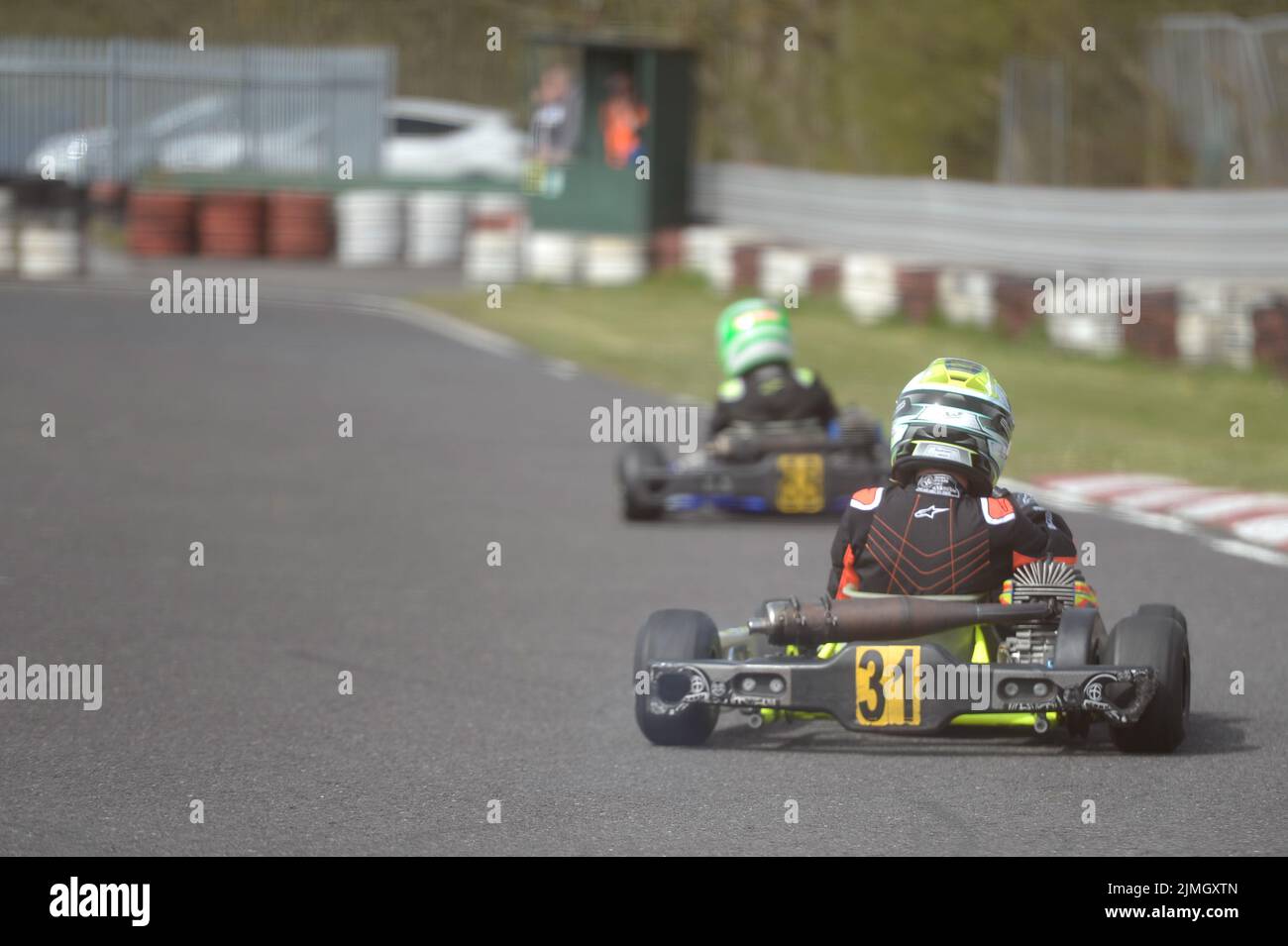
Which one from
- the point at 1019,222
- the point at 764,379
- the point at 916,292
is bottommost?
the point at 764,379

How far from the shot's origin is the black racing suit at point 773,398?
10.6 metres

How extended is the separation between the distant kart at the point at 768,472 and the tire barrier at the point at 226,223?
56.9ft

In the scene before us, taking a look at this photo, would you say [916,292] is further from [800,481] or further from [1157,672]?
[1157,672]

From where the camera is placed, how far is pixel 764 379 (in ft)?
35.0

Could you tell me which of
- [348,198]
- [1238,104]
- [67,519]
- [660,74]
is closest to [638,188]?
[660,74]

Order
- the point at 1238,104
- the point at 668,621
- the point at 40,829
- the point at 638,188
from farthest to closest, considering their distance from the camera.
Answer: the point at 638,188, the point at 1238,104, the point at 668,621, the point at 40,829

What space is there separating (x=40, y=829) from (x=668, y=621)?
1874 mm

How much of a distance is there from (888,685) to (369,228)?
22618 millimetres

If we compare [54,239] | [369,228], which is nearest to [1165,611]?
[54,239]

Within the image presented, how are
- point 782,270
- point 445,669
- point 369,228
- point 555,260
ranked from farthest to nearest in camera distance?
point 369,228, point 555,260, point 782,270, point 445,669

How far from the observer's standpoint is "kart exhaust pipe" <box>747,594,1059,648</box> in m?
5.93

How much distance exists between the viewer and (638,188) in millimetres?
26641

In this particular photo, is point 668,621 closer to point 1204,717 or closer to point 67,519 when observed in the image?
point 1204,717
